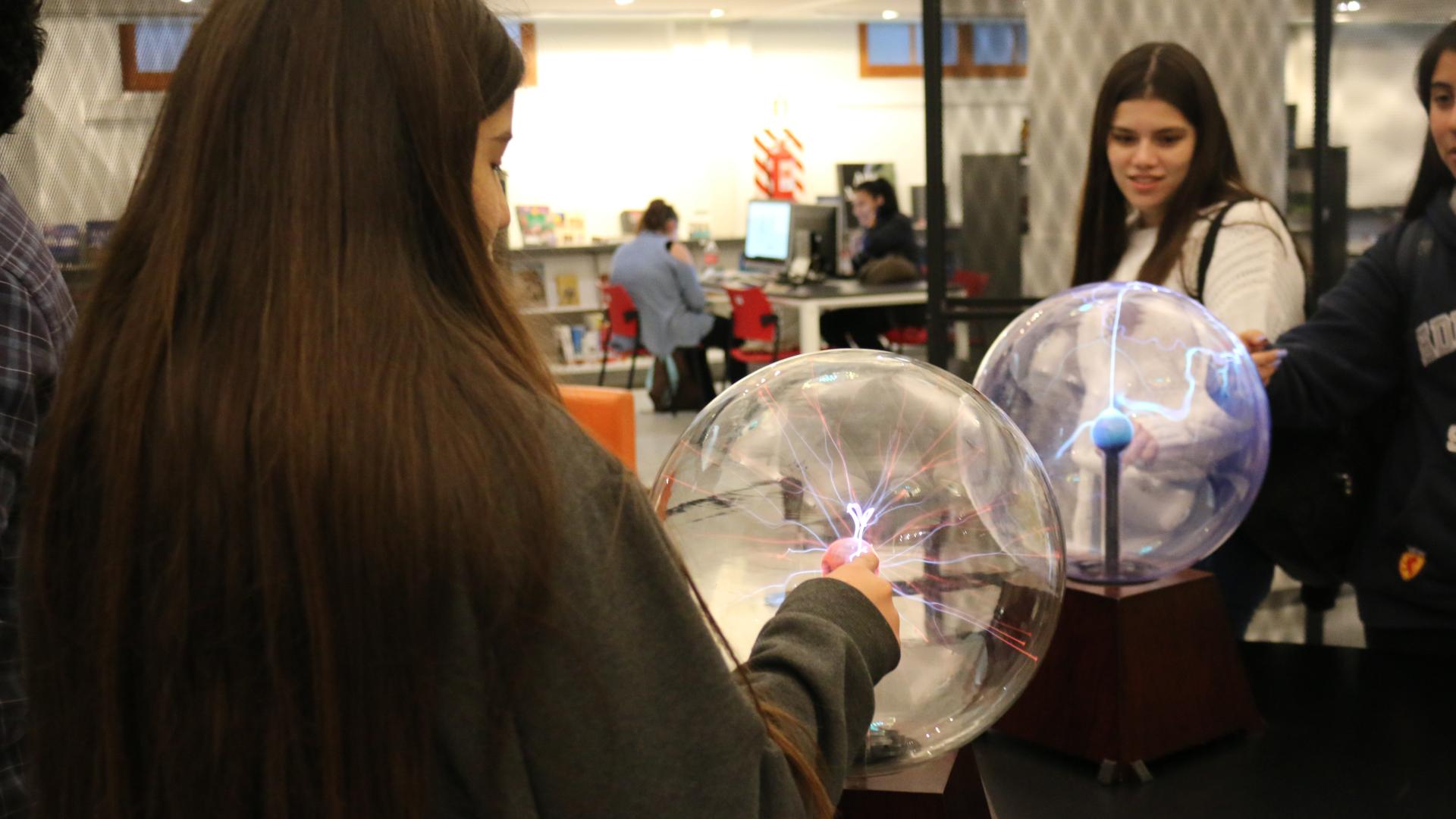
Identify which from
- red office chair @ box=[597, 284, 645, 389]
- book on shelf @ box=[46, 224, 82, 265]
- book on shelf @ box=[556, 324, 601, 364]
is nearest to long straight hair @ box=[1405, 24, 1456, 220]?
book on shelf @ box=[46, 224, 82, 265]

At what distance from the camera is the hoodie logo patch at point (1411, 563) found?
188cm

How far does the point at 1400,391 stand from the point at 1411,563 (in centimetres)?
30

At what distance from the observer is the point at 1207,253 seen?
1.99m

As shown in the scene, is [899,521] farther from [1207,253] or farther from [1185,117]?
[1185,117]

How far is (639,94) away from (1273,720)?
1102 centimetres

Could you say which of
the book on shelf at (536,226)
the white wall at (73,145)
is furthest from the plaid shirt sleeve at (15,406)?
the book on shelf at (536,226)

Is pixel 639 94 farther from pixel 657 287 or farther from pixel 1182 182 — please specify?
pixel 1182 182

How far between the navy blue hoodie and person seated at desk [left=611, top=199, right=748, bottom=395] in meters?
6.82

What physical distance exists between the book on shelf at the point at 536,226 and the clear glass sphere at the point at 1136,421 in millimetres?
9847

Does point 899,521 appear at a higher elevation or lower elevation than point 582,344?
higher

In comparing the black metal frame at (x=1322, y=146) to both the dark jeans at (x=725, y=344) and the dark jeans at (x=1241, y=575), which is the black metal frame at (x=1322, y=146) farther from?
the dark jeans at (x=725, y=344)

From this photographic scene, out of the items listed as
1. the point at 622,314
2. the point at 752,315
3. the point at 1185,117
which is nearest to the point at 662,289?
the point at 622,314

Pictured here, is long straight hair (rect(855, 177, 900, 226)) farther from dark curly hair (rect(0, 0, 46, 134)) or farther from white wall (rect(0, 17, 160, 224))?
dark curly hair (rect(0, 0, 46, 134))

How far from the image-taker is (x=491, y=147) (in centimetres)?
86
